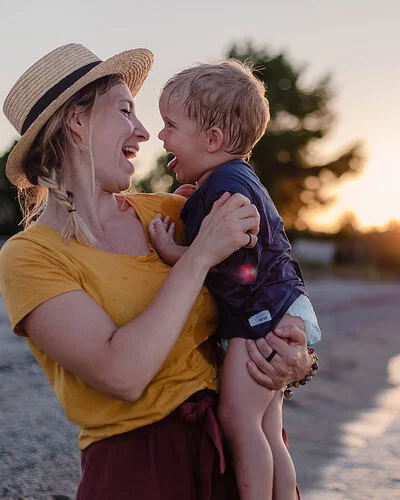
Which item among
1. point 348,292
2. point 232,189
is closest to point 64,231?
point 232,189

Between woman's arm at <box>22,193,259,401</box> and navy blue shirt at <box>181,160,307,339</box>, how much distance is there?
0.26m

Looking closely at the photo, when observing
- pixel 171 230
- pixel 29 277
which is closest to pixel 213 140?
pixel 171 230

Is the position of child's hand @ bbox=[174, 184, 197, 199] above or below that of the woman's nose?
below

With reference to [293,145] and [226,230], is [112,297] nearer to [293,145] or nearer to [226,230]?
[226,230]

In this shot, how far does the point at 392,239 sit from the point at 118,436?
3479 centimetres

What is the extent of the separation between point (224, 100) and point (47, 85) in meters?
0.62

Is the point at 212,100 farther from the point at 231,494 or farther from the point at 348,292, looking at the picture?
the point at 348,292

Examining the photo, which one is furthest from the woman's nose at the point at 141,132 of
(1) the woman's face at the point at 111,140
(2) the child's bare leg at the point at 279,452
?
(2) the child's bare leg at the point at 279,452

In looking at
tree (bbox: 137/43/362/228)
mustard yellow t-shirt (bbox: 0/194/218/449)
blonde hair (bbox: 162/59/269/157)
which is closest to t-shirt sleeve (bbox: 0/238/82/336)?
→ mustard yellow t-shirt (bbox: 0/194/218/449)

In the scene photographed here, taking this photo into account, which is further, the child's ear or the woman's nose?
the child's ear

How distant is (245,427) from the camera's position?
253 centimetres

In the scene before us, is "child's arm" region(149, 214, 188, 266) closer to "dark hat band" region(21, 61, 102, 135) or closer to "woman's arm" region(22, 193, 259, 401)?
"woman's arm" region(22, 193, 259, 401)

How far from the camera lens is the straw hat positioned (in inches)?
102

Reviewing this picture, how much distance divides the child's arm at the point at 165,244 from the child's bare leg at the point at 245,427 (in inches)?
13.3
